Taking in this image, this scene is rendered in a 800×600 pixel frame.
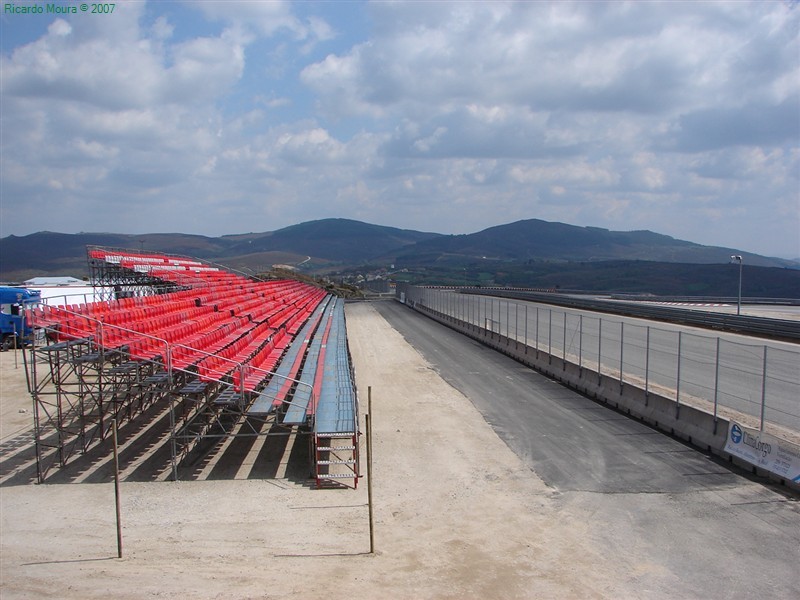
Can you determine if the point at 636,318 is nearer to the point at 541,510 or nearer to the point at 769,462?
the point at 769,462

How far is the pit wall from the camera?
13.5m

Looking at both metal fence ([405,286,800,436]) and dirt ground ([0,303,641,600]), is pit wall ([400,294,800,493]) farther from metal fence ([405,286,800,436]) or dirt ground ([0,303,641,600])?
dirt ground ([0,303,641,600])

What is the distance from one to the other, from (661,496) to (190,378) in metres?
10.6

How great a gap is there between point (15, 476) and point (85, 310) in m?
4.37

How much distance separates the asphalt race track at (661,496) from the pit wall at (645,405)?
1.04 feet

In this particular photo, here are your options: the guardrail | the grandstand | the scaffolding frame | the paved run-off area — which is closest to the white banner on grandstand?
the paved run-off area

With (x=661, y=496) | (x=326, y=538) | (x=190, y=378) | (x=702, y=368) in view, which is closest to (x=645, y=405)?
(x=702, y=368)

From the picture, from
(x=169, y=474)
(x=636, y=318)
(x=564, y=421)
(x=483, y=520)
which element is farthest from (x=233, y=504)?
(x=636, y=318)

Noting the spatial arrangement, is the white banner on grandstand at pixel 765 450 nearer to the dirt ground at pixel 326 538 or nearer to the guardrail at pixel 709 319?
the dirt ground at pixel 326 538

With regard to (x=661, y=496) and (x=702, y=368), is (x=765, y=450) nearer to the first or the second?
(x=661, y=496)

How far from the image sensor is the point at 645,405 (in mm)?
16891

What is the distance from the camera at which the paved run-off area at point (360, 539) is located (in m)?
8.14

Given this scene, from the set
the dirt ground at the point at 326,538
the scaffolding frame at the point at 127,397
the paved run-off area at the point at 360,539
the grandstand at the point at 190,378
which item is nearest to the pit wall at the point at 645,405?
the paved run-off area at the point at 360,539

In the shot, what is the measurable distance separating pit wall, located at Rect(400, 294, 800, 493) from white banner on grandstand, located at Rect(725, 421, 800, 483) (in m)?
0.12
